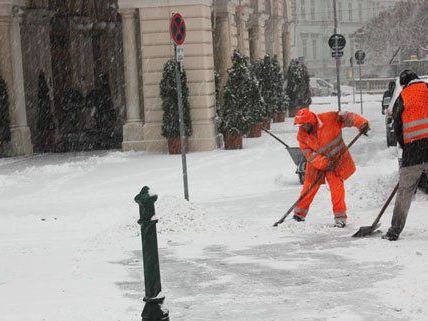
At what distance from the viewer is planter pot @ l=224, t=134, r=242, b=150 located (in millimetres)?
23156

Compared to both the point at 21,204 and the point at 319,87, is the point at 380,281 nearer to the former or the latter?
the point at 21,204

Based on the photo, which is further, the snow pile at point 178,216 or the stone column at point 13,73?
the stone column at point 13,73

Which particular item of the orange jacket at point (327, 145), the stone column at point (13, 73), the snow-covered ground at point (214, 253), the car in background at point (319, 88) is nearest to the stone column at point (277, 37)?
the stone column at point (13, 73)

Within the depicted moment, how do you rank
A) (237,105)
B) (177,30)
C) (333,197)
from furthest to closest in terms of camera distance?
(237,105)
(177,30)
(333,197)

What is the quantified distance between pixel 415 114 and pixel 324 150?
1724 millimetres

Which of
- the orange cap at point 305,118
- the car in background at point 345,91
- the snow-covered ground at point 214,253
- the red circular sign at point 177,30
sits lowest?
the snow-covered ground at point 214,253

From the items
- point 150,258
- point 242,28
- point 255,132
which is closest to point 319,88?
point 242,28

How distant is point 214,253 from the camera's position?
9.66 meters

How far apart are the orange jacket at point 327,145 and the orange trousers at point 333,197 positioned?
0.08m

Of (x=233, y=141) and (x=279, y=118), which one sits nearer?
(x=233, y=141)

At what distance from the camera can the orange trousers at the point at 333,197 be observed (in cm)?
1076

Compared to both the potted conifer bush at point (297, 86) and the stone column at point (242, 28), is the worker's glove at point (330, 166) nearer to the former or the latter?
the stone column at point (242, 28)

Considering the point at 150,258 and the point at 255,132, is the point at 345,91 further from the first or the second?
the point at 150,258

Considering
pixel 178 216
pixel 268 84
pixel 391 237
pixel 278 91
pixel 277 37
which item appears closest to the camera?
pixel 391 237
